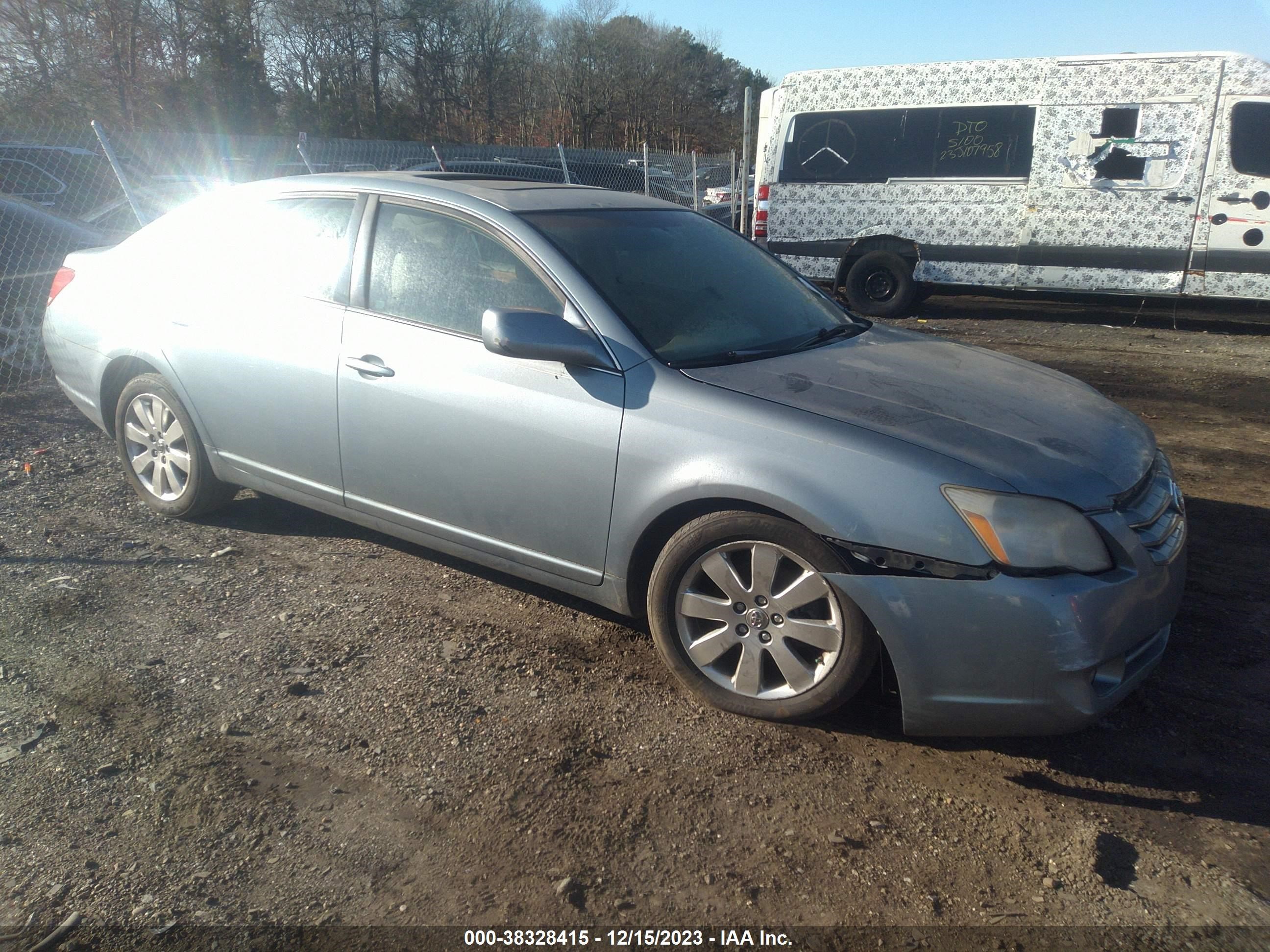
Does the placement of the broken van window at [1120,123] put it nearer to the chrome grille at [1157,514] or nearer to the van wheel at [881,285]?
the van wheel at [881,285]

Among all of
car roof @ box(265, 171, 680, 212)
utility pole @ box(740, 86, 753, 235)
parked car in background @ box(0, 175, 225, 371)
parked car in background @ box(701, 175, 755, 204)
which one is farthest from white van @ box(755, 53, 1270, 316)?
parked car in background @ box(701, 175, 755, 204)

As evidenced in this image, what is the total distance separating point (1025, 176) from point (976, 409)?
8.54 meters

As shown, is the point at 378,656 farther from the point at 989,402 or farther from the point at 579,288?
the point at 989,402

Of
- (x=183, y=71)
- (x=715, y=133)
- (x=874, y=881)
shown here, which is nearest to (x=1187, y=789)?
(x=874, y=881)

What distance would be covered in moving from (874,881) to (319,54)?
44.0 m

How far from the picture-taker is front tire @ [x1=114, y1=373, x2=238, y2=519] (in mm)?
4465

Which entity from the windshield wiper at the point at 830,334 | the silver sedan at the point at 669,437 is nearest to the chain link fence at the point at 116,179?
the silver sedan at the point at 669,437

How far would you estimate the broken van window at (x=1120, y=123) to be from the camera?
9.80 m

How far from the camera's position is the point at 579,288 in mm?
3328

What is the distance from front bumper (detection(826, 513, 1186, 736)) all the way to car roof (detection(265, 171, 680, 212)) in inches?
78.6

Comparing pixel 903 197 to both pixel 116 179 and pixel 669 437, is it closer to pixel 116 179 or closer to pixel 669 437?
pixel 669 437

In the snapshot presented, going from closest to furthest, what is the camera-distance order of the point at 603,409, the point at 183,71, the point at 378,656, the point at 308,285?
the point at 603,409
the point at 378,656
the point at 308,285
the point at 183,71

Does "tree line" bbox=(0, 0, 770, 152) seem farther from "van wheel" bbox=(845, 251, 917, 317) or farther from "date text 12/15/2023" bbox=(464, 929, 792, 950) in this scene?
"date text 12/15/2023" bbox=(464, 929, 792, 950)

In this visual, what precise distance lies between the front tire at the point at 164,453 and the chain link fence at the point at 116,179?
171 cm
